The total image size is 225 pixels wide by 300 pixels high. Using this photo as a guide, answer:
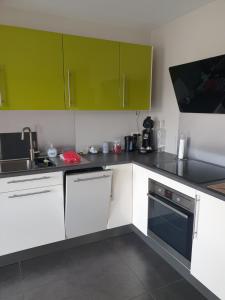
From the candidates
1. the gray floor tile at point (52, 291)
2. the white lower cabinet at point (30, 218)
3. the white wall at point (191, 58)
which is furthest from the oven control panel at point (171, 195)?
the gray floor tile at point (52, 291)

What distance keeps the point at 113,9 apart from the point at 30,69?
933mm

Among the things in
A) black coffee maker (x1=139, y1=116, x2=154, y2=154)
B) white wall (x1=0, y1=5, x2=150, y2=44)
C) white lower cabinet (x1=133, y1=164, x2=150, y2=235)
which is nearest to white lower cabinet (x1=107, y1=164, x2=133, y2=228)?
white lower cabinet (x1=133, y1=164, x2=150, y2=235)

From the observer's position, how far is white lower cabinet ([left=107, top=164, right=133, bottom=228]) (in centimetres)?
224

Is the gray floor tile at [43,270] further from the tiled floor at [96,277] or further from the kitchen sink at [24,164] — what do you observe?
the kitchen sink at [24,164]

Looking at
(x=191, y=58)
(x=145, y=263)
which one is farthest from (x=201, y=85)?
(x=145, y=263)

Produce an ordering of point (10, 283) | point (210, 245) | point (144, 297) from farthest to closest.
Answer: point (10, 283), point (144, 297), point (210, 245)

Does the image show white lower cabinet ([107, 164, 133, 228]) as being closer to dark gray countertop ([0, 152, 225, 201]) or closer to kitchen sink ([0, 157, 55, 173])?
dark gray countertop ([0, 152, 225, 201])

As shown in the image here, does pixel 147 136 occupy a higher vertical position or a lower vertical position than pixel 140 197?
higher

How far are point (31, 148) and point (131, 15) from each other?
1.62 meters

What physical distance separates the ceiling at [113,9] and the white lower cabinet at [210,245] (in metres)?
1.63

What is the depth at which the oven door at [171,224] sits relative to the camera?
1.67 metres

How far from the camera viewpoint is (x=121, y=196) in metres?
2.29

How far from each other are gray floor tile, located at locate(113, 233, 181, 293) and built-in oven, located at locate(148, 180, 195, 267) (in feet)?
0.53

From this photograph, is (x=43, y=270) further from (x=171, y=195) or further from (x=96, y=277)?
(x=171, y=195)
